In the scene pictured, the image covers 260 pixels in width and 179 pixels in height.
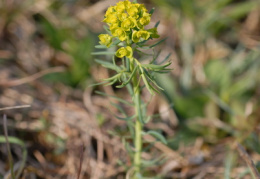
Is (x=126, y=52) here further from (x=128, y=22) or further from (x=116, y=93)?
(x=116, y=93)

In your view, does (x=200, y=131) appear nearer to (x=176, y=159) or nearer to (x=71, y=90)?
(x=176, y=159)

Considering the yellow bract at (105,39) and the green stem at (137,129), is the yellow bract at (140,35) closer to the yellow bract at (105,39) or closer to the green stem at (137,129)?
the yellow bract at (105,39)

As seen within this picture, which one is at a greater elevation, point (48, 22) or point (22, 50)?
point (48, 22)

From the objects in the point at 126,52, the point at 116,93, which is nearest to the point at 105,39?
the point at 126,52

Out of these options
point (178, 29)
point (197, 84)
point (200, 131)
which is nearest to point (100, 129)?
point (200, 131)

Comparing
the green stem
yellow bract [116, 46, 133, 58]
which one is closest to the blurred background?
the green stem

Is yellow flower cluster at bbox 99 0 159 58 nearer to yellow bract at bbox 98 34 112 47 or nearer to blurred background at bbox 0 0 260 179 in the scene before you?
yellow bract at bbox 98 34 112 47
